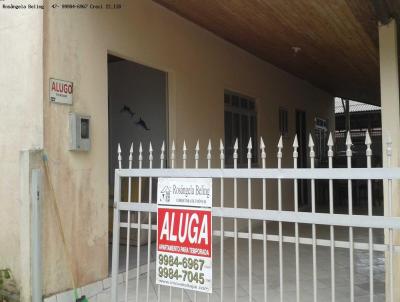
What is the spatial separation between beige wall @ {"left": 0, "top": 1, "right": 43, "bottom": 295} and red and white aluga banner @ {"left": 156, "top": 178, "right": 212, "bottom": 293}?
4.66 feet

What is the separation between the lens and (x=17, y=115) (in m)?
4.28

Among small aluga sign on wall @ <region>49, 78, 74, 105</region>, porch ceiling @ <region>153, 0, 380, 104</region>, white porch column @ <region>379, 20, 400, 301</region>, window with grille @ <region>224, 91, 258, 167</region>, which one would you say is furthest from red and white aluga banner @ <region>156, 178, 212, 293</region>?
window with grille @ <region>224, 91, 258, 167</region>

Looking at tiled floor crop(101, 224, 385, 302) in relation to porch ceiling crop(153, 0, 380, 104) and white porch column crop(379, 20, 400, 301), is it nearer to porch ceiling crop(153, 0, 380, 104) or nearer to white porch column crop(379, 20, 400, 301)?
white porch column crop(379, 20, 400, 301)

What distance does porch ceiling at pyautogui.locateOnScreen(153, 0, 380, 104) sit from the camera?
5305mm

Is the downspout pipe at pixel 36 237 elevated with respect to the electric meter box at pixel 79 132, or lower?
lower

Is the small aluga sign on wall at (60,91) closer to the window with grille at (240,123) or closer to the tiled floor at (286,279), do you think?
the tiled floor at (286,279)

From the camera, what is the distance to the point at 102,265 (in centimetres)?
471

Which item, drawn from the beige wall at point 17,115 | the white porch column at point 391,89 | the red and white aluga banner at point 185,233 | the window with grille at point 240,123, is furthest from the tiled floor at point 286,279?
the window with grille at point 240,123

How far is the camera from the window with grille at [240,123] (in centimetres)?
801

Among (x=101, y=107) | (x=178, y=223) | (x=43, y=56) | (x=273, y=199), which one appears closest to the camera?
(x=178, y=223)

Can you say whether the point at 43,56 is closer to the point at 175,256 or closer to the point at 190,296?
the point at 175,256

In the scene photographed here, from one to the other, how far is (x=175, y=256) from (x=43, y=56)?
2.26m

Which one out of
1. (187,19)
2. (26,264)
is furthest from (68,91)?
(187,19)

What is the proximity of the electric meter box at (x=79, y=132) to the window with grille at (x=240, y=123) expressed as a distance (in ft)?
12.1
